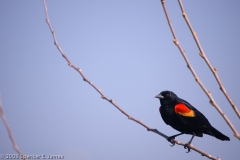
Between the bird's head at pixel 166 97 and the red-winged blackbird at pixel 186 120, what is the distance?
0.35 ft

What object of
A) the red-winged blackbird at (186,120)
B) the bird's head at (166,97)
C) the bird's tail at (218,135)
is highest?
the bird's head at (166,97)

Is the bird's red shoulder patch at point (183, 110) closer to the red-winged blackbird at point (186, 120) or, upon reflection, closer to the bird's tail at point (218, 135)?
the red-winged blackbird at point (186, 120)

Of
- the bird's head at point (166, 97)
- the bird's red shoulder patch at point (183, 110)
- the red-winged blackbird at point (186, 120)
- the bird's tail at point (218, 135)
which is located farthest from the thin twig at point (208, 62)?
the bird's head at point (166, 97)

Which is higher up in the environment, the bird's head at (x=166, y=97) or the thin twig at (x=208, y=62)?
the bird's head at (x=166, y=97)

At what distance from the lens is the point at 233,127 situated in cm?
161

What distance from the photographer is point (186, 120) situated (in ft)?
15.4

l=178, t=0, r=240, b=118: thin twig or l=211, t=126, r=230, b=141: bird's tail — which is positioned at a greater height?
l=178, t=0, r=240, b=118: thin twig

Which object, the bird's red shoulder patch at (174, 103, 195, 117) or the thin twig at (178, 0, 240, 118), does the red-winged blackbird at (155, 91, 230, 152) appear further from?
the thin twig at (178, 0, 240, 118)

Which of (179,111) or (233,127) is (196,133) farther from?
(233,127)

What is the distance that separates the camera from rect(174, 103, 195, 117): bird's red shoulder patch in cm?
472

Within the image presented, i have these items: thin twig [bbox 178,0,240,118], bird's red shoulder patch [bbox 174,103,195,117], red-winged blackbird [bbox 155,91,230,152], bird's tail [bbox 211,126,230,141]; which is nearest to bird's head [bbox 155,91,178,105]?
red-winged blackbird [bbox 155,91,230,152]

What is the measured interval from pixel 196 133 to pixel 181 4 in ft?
12.8

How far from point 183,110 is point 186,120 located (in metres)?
0.21

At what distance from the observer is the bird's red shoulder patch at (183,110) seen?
4.72 metres
